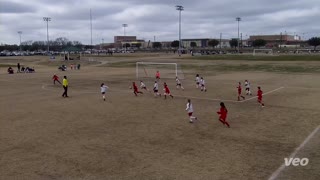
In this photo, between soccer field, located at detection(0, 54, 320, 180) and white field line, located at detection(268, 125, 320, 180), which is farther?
soccer field, located at detection(0, 54, 320, 180)

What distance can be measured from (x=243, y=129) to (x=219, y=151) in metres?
3.97

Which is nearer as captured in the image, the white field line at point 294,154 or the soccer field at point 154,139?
the white field line at point 294,154

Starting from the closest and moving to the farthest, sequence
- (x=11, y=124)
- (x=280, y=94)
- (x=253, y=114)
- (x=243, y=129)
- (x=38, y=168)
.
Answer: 1. (x=38, y=168)
2. (x=243, y=129)
3. (x=11, y=124)
4. (x=253, y=114)
5. (x=280, y=94)

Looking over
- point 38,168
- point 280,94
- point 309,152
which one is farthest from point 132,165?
point 280,94

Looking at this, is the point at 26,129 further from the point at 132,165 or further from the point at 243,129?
the point at 243,129

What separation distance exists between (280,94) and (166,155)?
18800 mm

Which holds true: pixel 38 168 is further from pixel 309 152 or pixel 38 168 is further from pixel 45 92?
pixel 45 92

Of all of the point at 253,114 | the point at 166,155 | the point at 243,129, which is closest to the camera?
the point at 166,155

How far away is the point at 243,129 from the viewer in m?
17.2

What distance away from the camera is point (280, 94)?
29.4m

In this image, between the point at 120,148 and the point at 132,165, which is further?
the point at 120,148

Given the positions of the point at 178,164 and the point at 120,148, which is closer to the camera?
the point at 178,164

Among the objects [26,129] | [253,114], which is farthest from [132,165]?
[253,114]

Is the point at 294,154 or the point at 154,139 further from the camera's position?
the point at 154,139
